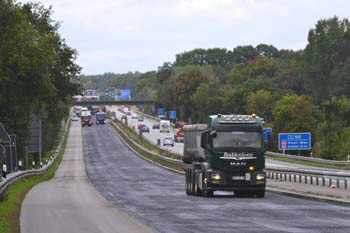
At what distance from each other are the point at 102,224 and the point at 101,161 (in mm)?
73762

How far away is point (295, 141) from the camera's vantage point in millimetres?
78938

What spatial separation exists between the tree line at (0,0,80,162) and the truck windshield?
30.1 meters

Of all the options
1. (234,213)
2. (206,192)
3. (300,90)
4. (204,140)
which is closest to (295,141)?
(206,192)

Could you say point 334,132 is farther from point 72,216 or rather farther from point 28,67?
point 72,216

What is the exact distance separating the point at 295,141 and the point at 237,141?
45941mm

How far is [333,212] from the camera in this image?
2512 centimetres

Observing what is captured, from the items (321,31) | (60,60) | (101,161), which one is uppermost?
(321,31)

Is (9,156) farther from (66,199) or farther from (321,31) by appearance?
Result: (321,31)

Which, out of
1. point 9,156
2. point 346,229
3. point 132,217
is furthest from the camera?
point 9,156

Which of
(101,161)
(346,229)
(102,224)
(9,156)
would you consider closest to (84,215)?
(102,224)

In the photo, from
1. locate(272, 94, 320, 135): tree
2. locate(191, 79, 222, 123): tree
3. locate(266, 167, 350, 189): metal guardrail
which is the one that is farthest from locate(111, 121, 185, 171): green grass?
locate(191, 79, 222, 123): tree

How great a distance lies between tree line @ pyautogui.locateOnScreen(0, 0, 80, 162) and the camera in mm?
62844

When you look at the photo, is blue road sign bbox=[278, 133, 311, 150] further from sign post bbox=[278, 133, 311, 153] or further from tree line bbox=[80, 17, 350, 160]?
tree line bbox=[80, 17, 350, 160]

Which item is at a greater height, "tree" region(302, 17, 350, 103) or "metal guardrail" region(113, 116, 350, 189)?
"tree" region(302, 17, 350, 103)
